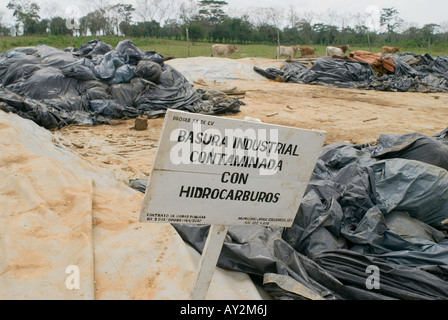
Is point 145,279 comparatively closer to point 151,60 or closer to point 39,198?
point 39,198

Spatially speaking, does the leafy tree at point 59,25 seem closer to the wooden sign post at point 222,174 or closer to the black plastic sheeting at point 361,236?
the black plastic sheeting at point 361,236

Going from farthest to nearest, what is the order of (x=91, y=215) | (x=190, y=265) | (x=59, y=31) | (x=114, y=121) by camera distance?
(x=59, y=31), (x=114, y=121), (x=91, y=215), (x=190, y=265)

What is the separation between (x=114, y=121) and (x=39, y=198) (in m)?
5.59

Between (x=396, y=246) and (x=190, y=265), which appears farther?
(x=396, y=246)

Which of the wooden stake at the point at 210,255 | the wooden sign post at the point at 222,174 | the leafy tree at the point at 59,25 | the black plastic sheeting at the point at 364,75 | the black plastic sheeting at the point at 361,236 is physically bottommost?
the black plastic sheeting at the point at 361,236

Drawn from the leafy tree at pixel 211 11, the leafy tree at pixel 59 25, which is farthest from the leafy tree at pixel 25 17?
the leafy tree at pixel 211 11

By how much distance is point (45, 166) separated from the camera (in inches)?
131

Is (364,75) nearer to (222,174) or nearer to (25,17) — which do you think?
(222,174)

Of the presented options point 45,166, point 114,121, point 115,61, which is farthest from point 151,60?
point 45,166

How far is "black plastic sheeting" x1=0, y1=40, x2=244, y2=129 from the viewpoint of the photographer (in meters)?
8.47

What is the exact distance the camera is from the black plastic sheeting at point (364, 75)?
14492mm

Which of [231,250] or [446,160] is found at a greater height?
[446,160]

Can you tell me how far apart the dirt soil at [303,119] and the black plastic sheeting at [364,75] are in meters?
0.72
